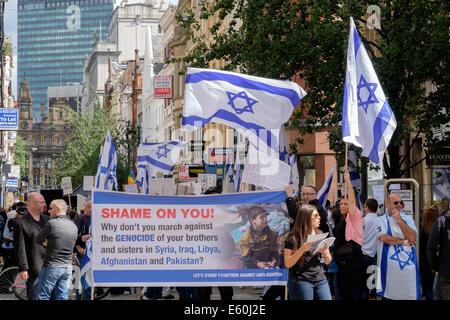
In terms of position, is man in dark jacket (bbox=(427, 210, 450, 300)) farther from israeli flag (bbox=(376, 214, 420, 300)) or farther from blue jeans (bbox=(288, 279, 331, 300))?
blue jeans (bbox=(288, 279, 331, 300))

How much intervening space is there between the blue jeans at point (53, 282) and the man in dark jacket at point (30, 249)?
0.78ft

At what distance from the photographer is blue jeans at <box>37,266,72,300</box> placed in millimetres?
11758

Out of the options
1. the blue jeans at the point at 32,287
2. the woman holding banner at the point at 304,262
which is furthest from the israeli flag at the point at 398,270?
the blue jeans at the point at 32,287

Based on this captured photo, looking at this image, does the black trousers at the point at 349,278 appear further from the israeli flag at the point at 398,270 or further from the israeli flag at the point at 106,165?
the israeli flag at the point at 106,165

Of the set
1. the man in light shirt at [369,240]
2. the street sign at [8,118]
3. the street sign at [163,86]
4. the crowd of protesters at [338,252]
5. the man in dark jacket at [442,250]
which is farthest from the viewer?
the street sign at [163,86]

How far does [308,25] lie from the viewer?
20.8 meters

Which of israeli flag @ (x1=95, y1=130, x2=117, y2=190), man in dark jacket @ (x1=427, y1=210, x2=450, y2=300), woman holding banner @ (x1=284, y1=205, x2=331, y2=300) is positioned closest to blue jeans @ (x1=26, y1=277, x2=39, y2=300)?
woman holding banner @ (x1=284, y1=205, x2=331, y2=300)

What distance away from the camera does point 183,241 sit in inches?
413

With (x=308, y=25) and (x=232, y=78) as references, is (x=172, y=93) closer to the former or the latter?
(x=308, y=25)

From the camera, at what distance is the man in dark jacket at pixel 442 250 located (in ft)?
36.0

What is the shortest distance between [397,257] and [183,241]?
2891 millimetres

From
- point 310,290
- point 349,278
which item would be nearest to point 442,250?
point 349,278

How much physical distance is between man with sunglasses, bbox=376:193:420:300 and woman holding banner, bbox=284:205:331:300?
188cm
